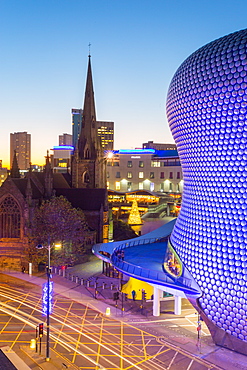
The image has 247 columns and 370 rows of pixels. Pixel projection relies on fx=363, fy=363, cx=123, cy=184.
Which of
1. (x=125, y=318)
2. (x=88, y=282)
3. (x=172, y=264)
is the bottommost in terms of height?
(x=125, y=318)

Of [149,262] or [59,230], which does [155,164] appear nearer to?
[59,230]

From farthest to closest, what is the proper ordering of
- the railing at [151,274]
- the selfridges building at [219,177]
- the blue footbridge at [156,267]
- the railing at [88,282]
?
1. the railing at [88,282]
2. the railing at [151,274]
3. the blue footbridge at [156,267]
4. the selfridges building at [219,177]

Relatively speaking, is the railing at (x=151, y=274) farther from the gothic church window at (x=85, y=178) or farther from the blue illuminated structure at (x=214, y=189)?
the gothic church window at (x=85, y=178)

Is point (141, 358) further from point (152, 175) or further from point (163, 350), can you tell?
point (152, 175)

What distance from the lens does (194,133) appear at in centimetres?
2802

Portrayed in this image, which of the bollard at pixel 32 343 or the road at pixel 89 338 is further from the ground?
the bollard at pixel 32 343

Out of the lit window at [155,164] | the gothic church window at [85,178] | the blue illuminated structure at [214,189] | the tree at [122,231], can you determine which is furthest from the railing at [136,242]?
the lit window at [155,164]

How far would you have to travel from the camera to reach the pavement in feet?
73.7

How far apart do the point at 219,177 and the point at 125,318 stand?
13.5 meters

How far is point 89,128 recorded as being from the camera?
209ft

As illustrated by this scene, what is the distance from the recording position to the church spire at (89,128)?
6356cm

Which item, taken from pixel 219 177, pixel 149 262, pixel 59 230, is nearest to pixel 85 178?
pixel 59 230

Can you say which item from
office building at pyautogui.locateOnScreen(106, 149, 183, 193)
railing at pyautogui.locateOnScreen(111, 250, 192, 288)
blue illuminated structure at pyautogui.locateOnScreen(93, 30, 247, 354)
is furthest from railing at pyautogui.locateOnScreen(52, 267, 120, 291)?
office building at pyautogui.locateOnScreen(106, 149, 183, 193)

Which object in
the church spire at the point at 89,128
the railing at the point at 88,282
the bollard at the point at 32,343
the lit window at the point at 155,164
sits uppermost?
the church spire at the point at 89,128
